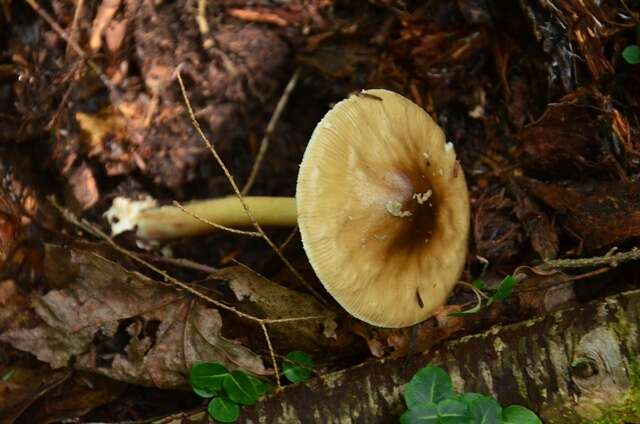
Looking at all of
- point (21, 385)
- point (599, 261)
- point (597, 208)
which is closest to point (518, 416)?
point (599, 261)

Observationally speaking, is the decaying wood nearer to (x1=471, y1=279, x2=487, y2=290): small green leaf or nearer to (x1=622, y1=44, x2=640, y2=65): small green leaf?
(x1=471, y1=279, x2=487, y2=290): small green leaf

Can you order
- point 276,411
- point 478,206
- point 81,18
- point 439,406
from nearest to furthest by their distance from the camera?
point 439,406 < point 276,411 < point 478,206 < point 81,18

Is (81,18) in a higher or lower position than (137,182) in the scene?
higher

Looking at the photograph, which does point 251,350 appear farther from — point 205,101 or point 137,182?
point 205,101

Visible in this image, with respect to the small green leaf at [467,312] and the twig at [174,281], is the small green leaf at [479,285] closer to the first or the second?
the small green leaf at [467,312]

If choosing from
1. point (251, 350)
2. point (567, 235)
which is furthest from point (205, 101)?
point (567, 235)

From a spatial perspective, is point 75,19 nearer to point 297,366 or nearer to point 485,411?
point 297,366

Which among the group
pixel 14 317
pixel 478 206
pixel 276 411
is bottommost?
pixel 276 411
